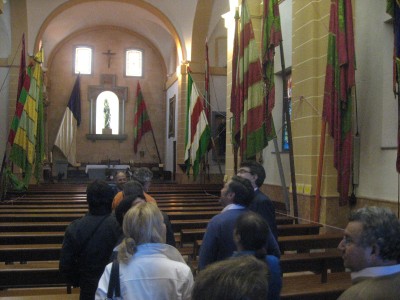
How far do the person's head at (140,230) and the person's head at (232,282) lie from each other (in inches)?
42.5

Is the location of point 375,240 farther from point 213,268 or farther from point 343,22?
point 343,22

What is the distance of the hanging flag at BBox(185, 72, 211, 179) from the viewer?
12164 mm

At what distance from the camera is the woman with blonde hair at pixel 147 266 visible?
229 centimetres

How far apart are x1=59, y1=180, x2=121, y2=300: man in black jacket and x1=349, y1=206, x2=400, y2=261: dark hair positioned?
1.71 meters

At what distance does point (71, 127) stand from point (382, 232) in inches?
808

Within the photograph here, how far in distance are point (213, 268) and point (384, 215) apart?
92cm

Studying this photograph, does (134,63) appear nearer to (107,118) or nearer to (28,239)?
→ (107,118)

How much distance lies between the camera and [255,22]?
10.3 meters

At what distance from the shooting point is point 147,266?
2299mm

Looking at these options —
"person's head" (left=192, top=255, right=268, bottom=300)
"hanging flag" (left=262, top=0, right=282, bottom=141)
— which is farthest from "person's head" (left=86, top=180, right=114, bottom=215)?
"hanging flag" (left=262, top=0, right=282, bottom=141)

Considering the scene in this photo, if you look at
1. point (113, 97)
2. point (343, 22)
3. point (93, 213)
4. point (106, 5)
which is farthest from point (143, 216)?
point (113, 97)

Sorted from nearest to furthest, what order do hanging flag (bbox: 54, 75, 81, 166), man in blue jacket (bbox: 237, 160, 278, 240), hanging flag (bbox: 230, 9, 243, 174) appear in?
man in blue jacket (bbox: 237, 160, 278, 240) → hanging flag (bbox: 230, 9, 243, 174) → hanging flag (bbox: 54, 75, 81, 166)

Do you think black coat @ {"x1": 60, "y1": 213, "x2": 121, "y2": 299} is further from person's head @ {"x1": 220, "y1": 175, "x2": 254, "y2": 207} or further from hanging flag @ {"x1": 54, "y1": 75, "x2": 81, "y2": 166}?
hanging flag @ {"x1": 54, "y1": 75, "x2": 81, "y2": 166}

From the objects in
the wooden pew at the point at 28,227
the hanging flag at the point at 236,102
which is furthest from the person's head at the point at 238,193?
the hanging flag at the point at 236,102
